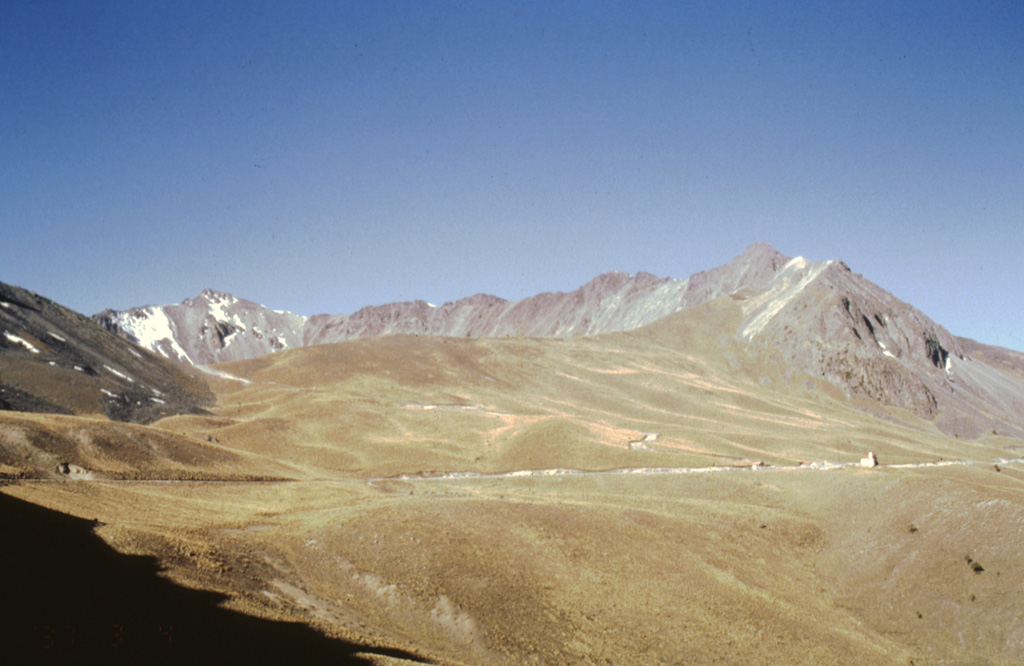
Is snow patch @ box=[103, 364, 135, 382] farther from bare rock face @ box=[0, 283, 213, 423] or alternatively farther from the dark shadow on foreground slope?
the dark shadow on foreground slope

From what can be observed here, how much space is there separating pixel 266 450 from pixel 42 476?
26.6m

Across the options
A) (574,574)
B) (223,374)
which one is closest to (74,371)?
(223,374)

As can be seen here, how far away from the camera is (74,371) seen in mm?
60594

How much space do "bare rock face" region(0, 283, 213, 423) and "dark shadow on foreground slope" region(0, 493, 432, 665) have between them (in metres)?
41.8

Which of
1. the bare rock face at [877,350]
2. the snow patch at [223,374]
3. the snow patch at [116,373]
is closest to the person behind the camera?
the snow patch at [116,373]

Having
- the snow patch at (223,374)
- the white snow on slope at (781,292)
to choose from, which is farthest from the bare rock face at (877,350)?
the snow patch at (223,374)

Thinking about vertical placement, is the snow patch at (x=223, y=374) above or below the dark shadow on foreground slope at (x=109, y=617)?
above

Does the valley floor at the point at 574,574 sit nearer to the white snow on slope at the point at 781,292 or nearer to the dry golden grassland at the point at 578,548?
the dry golden grassland at the point at 578,548

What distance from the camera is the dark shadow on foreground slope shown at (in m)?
12.0

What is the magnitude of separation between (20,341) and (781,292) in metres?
172

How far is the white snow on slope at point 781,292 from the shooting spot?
522 feet

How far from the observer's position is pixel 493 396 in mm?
102188

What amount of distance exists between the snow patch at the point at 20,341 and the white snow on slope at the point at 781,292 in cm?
14664

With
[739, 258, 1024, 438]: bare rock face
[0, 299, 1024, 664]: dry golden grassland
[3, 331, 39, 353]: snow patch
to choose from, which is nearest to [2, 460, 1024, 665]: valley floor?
[0, 299, 1024, 664]: dry golden grassland
